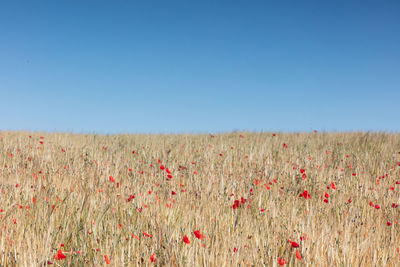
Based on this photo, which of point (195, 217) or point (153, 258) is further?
point (195, 217)

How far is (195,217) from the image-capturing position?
3062 millimetres

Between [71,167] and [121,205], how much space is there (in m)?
2.57

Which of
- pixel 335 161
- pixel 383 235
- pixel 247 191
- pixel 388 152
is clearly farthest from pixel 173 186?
pixel 388 152

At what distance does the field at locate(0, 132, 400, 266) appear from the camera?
2332 millimetres

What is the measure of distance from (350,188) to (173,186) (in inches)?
107

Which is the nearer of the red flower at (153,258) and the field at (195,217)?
the red flower at (153,258)

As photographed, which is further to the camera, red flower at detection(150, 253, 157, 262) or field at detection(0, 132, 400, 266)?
field at detection(0, 132, 400, 266)

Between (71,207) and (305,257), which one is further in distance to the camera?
(71,207)

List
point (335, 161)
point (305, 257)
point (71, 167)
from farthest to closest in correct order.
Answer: point (335, 161) → point (71, 167) → point (305, 257)

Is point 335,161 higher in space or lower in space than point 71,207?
higher

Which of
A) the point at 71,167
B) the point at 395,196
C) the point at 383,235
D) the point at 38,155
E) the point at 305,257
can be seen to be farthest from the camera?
the point at 38,155

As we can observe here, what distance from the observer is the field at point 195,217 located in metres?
2.33

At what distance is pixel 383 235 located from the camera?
123 inches

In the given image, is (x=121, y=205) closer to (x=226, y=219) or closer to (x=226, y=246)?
(x=226, y=219)
